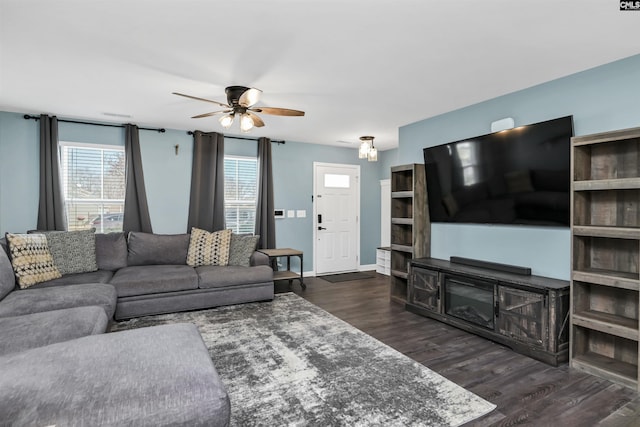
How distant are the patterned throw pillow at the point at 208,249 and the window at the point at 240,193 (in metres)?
0.94

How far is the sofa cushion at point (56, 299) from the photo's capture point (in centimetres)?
274

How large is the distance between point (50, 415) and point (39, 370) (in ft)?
1.31

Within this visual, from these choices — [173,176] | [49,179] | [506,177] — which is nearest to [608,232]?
[506,177]

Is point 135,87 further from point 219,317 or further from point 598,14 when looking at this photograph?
point 598,14

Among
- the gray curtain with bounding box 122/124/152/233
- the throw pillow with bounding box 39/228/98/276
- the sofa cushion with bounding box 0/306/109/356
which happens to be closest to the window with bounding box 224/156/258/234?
the gray curtain with bounding box 122/124/152/233

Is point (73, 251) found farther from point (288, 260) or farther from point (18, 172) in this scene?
point (288, 260)

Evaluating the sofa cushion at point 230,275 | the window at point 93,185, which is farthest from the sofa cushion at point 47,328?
the window at point 93,185

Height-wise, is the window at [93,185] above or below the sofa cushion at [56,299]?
above

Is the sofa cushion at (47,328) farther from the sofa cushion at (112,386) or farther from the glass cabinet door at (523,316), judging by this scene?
the glass cabinet door at (523,316)

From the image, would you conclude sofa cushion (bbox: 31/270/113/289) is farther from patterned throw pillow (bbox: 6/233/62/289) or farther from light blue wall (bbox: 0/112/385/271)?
light blue wall (bbox: 0/112/385/271)

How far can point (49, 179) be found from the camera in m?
4.36

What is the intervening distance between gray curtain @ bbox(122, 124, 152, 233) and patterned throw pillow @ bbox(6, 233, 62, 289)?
1.18 meters

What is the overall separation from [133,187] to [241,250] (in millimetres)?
1790

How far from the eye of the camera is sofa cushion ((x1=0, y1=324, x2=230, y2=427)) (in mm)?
1277
